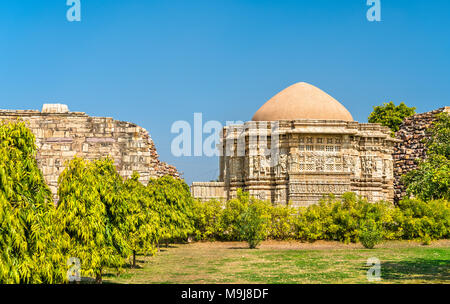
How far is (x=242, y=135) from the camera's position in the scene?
24453mm

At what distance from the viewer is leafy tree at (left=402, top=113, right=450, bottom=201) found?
10039 millimetres

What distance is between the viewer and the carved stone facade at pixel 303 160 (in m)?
23.0

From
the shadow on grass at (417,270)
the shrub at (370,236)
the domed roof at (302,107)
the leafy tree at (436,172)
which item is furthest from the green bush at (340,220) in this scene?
the leafy tree at (436,172)

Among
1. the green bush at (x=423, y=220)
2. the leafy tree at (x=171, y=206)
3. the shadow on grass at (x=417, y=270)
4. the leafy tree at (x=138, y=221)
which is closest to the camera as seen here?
the shadow on grass at (x=417, y=270)

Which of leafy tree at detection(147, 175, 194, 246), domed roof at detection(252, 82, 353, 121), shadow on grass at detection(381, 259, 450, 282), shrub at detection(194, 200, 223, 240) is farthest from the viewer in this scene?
domed roof at detection(252, 82, 353, 121)

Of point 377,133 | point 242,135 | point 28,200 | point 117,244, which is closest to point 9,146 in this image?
point 28,200

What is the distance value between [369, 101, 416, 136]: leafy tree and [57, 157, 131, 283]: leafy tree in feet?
97.6

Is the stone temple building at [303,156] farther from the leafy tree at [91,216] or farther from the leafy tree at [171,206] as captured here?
the leafy tree at [91,216]

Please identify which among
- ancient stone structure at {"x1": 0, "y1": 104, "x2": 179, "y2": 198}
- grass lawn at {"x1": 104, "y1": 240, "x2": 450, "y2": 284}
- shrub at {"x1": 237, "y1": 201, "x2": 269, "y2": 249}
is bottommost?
grass lawn at {"x1": 104, "y1": 240, "x2": 450, "y2": 284}

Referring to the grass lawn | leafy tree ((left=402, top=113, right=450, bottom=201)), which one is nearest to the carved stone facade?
the grass lawn

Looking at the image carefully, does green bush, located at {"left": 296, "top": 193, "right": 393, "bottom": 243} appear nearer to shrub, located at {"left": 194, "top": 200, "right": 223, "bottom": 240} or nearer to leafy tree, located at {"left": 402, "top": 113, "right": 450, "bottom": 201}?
shrub, located at {"left": 194, "top": 200, "right": 223, "bottom": 240}

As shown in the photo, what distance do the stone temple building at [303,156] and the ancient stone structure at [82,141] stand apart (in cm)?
768

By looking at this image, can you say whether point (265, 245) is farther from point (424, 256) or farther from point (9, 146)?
point (9, 146)

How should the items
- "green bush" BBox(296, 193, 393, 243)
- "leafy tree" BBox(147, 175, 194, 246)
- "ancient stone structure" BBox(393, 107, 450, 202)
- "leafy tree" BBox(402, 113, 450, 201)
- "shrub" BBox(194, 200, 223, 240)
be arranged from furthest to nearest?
"ancient stone structure" BBox(393, 107, 450, 202) → "shrub" BBox(194, 200, 223, 240) → "green bush" BBox(296, 193, 393, 243) → "leafy tree" BBox(147, 175, 194, 246) → "leafy tree" BBox(402, 113, 450, 201)
